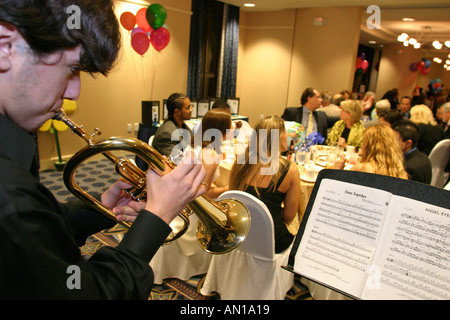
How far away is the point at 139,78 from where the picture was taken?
578cm

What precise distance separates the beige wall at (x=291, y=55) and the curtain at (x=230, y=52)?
29.1 inches

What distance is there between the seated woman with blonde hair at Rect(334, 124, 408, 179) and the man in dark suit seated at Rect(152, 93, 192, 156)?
1690 mm

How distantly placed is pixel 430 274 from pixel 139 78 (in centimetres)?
558

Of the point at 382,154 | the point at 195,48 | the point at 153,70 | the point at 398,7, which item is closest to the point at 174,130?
the point at 382,154

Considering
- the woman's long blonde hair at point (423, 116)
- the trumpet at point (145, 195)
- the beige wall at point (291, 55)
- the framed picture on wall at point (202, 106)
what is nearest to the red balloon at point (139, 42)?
the framed picture on wall at point (202, 106)

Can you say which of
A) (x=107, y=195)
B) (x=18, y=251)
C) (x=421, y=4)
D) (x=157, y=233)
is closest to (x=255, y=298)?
(x=107, y=195)

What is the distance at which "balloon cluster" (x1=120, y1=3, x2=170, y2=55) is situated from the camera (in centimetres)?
502

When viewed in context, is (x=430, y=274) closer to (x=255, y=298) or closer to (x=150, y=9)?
(x=255, y=298)

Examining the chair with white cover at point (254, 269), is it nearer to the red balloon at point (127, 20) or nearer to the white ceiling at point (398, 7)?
the red balloon at point (127, 20)

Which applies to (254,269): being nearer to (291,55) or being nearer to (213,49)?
(213,49)

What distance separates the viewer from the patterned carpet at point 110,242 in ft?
8.07

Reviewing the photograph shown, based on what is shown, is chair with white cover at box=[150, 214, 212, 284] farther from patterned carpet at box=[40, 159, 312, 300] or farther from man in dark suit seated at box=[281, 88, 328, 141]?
man in dark suit seated at box=[281, 88, 328, 141]

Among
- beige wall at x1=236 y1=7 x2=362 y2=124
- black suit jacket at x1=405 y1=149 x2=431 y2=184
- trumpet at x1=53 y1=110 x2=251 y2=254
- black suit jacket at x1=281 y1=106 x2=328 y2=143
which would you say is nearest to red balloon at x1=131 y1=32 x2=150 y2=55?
black suit jacket at x1=281 y1=106 x2=328 y2=143

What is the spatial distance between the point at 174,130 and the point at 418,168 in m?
2.35
